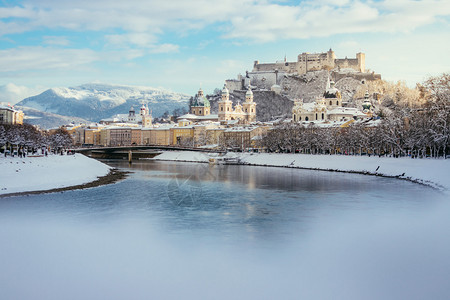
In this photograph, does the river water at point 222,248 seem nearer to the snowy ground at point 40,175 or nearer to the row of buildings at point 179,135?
the snowy ground at point 40,175

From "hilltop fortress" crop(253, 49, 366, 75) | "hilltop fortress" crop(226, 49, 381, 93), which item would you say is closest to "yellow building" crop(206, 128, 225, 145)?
"hilltop fortress" crop(226, 49, 381, 93)

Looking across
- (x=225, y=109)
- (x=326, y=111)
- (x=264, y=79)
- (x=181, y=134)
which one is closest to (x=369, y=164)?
(x=326, y=111)

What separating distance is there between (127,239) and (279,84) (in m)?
134

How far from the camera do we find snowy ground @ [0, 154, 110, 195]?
3025 cm

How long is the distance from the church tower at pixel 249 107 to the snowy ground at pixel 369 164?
55.6 m

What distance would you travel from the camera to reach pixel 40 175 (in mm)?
34062

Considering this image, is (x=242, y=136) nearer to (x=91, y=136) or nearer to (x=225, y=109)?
(x=225, y=109)

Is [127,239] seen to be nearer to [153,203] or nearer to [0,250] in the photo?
[0,250]

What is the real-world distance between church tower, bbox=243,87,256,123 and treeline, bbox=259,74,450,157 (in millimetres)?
54562

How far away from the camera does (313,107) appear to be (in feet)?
379

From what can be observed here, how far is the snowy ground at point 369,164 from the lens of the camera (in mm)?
36031

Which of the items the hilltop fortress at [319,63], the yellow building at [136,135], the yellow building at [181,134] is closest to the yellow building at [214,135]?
the yellow building at [181,134]

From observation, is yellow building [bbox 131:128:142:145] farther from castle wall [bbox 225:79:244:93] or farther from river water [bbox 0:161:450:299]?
river water [bbox 0:161:450:299]

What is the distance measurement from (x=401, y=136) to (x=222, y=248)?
3970 cm
